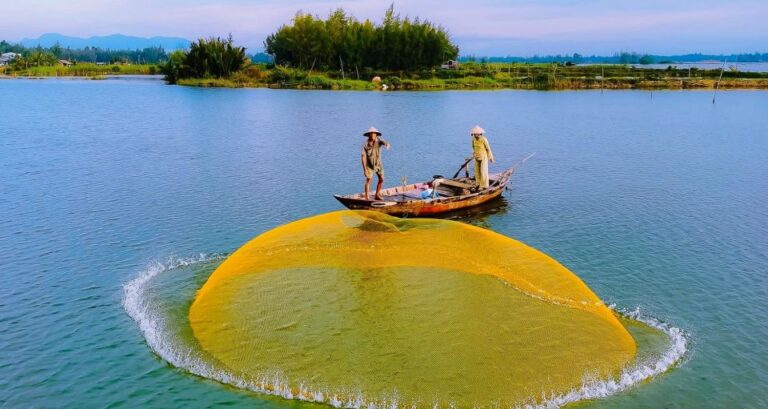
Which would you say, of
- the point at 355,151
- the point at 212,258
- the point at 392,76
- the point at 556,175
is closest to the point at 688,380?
the point at 212,258

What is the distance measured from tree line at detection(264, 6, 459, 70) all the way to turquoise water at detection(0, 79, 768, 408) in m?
26.9

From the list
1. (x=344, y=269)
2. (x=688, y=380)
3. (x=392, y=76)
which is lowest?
(x=688, y=380)

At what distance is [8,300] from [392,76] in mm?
53822

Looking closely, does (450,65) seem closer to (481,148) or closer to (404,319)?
(481,148)

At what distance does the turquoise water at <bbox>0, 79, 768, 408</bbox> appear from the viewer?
7742 mm

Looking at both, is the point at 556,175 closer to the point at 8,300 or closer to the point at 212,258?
the point at 212,258

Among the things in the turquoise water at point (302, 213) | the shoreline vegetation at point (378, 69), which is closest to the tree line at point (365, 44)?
the shoreline vegetation at point (378, 69)

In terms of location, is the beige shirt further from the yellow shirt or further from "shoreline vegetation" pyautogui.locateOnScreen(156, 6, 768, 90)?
"shoreline vegetation" pyautogui.locateOnScreen(156, 6, 768, 90)

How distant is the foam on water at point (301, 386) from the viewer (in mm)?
6652

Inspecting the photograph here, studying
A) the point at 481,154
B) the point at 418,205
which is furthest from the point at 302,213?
the point at 481,154

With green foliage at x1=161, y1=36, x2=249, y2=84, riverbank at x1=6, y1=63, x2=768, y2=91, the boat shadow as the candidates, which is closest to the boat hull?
the boat shadow

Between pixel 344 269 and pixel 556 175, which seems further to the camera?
pixel 556 175

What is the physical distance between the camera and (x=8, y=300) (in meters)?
9.66

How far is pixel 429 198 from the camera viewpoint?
14.6 meters
